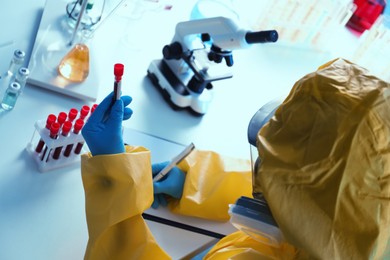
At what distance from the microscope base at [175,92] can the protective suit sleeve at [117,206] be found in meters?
0.44

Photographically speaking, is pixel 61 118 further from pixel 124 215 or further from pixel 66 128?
pixel 124 215

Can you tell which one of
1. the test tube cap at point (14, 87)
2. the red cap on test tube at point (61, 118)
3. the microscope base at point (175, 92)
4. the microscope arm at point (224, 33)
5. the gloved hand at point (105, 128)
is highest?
the microscope arm at point (224, 33)

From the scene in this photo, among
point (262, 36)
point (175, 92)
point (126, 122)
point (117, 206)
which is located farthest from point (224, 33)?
point (117, 206)

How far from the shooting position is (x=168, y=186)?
96cm

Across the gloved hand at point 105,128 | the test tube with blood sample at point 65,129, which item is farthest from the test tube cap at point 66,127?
the gloved hand at point 105,128

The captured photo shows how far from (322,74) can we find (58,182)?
57 centimetres

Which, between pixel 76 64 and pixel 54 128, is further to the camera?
pixel 76 64

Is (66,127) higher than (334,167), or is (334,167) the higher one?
(334,167)

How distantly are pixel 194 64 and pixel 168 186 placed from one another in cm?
42

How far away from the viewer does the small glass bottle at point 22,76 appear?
0.98 metres

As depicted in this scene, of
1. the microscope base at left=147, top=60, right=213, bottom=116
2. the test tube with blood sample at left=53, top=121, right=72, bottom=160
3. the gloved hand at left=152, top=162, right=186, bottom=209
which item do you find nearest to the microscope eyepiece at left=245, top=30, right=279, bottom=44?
the microscope base at left=147, top=60, right=213, bottom=116

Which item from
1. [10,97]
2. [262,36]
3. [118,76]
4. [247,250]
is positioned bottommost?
[10,97]

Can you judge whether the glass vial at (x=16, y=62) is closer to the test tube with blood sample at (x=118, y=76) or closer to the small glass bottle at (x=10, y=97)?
the small glass bottle at (x=10, y=97)

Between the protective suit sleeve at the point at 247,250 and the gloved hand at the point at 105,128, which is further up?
the gloved hand at the point at 105,128
